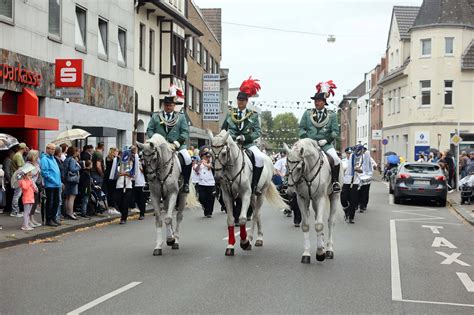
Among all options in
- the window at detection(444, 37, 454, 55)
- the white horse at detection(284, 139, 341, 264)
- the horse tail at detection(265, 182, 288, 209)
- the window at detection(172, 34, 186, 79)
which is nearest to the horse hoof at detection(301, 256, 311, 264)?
the white horse at detection(284, 139, 341, 264)

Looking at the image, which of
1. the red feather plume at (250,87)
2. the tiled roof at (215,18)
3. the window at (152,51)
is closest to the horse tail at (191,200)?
the red feather plume at (250,87)

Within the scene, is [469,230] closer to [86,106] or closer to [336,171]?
[336,171]

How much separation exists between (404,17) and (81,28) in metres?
41.6

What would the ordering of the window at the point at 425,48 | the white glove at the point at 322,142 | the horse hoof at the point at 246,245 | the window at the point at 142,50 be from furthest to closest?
the window at the point at 425,48, the window at the point at 142,50, the horse hoof at the point at 246,245, the white glove at the point at 322,142

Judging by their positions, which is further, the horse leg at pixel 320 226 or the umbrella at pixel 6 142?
the umbrella at pixel 6 142

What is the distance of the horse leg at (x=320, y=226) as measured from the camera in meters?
10.7

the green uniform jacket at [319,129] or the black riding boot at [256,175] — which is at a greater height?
the green uniform jacket at [319,129]

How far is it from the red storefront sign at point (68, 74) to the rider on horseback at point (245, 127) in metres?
11.4

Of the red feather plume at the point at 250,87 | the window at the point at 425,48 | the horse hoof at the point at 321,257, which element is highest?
the window at the point at 425,48

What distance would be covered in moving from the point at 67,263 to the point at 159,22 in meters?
27.3

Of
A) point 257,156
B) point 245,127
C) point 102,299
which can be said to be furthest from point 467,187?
point 102,299

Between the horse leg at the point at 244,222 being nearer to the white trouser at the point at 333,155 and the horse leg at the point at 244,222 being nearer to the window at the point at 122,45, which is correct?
the white trouser at the point at 333,155

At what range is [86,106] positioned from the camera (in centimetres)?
2594

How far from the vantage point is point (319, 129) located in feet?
37.8
